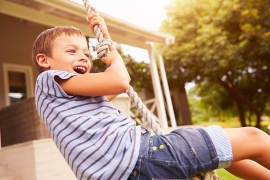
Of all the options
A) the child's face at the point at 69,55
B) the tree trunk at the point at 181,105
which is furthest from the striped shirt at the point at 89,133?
the tree trunk at the point at 181,105

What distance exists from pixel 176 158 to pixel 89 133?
1.18 feet

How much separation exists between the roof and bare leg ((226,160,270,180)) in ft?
13.5

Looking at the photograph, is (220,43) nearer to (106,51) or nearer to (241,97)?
(241,97)

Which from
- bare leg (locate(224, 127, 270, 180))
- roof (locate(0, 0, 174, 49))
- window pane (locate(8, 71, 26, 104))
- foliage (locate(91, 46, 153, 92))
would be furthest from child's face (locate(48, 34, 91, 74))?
foliage (locate(91, 46, 153, 92))

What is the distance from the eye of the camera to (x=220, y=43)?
12695 millimetres

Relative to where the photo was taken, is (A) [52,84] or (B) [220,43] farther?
(B) [220,43]

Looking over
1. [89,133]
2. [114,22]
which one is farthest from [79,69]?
[114,22]

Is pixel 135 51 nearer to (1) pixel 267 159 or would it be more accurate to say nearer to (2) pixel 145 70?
(2) pixel 145 70

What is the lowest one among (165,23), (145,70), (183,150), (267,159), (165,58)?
(267,159)

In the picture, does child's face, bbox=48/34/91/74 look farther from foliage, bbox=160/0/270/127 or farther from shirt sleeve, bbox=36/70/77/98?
foliage, bbox=160/0/270/127

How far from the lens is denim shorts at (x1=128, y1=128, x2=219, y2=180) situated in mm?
1258

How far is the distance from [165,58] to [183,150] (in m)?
13.1

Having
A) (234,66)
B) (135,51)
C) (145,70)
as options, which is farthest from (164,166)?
(234,66)

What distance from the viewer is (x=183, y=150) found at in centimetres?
129
